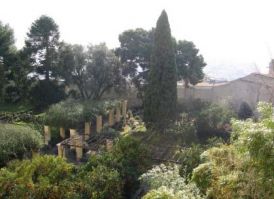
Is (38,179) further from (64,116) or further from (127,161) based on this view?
(64,116)

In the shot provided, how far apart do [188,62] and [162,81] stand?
5.16 metres

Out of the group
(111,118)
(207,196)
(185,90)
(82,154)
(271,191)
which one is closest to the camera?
(271,191)

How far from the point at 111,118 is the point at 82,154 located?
548 centimetres

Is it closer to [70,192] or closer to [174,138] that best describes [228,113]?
[174,138]

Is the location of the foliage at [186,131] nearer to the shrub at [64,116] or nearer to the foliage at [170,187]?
the shrub at [64,116]

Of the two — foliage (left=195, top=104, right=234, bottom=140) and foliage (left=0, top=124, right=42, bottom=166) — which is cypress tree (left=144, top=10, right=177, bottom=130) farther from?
foliage (left=0, top=124, right=42, bottom=166)

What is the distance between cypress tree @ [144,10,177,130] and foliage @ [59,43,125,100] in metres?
3.88

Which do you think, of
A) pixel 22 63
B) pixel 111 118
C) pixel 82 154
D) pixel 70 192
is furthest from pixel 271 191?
pixel 22 63

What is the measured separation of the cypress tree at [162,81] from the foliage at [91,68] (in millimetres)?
3884

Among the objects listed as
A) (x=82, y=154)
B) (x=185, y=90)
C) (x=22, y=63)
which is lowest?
(x=82, y=154)

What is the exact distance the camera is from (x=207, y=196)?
25.4 ft

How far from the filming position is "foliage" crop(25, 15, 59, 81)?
936 inches

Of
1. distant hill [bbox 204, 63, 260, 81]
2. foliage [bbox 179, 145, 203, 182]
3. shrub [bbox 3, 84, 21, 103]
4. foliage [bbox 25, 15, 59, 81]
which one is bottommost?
foliage [bbox 179, 145, 203, 182]

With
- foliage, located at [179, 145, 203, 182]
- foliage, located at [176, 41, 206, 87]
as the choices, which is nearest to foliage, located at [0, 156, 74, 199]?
foliage, located at [179, 145, 203, 182]
